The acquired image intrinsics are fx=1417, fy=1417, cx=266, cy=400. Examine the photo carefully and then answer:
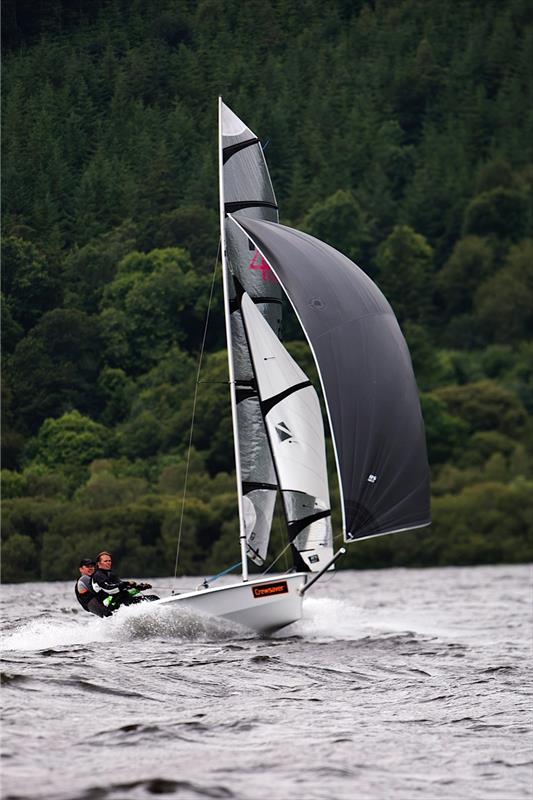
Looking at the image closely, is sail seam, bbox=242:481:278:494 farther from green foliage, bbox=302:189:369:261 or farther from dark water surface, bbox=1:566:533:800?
green foliage, bbox=302:189:369:261

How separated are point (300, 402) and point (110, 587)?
4398 millimetres

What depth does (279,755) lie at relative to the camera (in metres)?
10.8

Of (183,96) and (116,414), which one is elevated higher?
(183,96)

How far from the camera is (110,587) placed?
18.9 metres

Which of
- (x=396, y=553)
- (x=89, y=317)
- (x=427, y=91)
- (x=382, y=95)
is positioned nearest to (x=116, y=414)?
(x=89, y=317)

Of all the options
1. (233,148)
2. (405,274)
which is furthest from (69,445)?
(405,274)

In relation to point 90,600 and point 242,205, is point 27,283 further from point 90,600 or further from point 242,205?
point 90,600

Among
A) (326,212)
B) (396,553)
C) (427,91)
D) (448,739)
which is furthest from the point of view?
(427,91)

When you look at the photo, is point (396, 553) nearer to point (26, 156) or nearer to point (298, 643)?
point (26, 156)

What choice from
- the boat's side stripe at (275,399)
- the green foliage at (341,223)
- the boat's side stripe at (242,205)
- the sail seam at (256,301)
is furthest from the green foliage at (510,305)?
the boat's side stripe at (275,399)

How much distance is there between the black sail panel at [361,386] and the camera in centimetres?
1947

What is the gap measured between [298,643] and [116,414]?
2352cm

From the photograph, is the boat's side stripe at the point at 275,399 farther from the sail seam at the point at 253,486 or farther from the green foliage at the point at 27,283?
the green foliage at the point at 27,283

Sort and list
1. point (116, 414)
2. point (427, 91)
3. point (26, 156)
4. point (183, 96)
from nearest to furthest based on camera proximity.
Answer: point (26, 156), point (116, 414), point (183, 96), point (427, 91)
